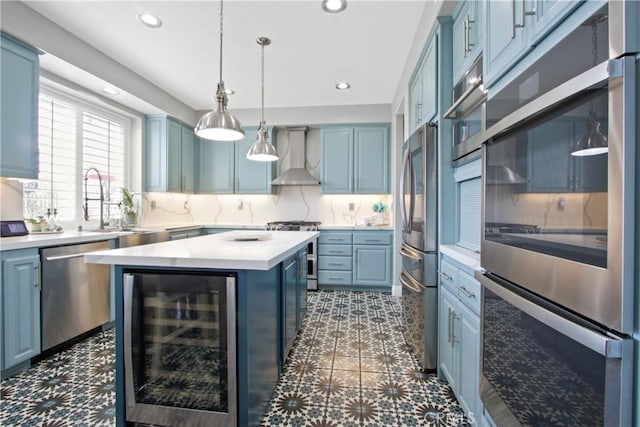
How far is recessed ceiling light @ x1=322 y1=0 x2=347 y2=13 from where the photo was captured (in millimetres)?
2252

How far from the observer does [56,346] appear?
93.8 inches

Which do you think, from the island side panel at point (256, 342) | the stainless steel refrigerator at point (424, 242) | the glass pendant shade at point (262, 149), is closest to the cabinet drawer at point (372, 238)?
the stainless steel refrigerator at point (424, 242)

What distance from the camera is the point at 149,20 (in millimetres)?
2473

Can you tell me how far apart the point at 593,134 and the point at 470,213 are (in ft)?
3.95

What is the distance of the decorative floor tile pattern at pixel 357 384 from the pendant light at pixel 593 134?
5.23 ft

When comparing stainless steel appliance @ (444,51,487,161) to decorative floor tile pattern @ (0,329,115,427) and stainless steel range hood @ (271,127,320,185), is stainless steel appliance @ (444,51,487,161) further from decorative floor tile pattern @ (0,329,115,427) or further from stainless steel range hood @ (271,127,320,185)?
stainless steel range hood @ (271,127,320,185)

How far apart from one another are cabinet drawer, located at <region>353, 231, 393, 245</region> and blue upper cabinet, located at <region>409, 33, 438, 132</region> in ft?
5.82

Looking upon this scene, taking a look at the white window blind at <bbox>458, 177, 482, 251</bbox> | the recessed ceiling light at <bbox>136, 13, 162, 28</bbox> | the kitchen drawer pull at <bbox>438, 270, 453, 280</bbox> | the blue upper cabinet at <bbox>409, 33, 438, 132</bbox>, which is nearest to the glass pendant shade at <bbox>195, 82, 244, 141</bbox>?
the recessed ceiling light at <bbox>136, 13, 162, 28</bbox>

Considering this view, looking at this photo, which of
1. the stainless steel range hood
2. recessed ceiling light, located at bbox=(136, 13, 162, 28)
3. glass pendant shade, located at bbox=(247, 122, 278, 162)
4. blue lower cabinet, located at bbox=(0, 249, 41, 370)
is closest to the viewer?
blue lower cabinet, located at bbox=(0, 249, 41, 370)

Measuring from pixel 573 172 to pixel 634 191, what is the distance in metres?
0.15

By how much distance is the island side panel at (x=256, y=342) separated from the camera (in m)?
1.41

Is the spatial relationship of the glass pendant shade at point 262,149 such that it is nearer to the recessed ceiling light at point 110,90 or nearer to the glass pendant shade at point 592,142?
the recessed ceiling light at point 110,90

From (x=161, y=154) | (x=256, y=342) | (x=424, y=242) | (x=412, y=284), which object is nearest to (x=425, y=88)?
(x=424, y=242)

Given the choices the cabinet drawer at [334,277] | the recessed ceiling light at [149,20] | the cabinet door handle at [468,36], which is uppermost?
the recessed ceiling light at [149,20]
